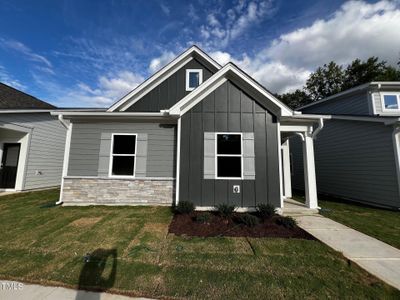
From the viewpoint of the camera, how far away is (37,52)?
12500 mm

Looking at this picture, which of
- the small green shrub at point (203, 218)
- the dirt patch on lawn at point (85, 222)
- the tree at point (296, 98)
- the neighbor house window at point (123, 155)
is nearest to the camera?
the dirt patch on lawn at point (85, 222)

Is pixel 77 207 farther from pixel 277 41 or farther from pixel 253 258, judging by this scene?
pixel 277 41

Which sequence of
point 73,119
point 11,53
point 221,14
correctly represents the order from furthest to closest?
1. point 11,53
2. point 221,14
3. point 73,119

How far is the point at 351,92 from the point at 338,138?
3.63 meters

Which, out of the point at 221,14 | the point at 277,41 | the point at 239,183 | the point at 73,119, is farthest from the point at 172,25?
the point at 239,183

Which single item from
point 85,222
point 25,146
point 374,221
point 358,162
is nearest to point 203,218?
point 85,222

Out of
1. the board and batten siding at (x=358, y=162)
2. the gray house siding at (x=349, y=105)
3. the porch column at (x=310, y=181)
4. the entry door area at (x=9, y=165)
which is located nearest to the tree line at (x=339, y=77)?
the gray house siding at (x=349, y=105)

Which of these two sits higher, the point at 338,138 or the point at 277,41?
the point at 277,41

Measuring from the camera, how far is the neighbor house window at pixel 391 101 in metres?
10.6

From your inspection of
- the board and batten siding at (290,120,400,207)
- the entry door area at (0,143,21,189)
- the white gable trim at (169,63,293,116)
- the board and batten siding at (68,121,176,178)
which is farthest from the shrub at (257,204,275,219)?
the entry door area at (0,143,21,189)

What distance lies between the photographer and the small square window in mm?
10625

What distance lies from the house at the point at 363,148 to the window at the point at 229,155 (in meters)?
6.28

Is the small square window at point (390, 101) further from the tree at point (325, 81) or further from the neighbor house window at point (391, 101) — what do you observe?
the tree at point (325, 81)

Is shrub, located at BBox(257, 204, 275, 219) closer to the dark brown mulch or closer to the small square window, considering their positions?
the dark brown mulch
